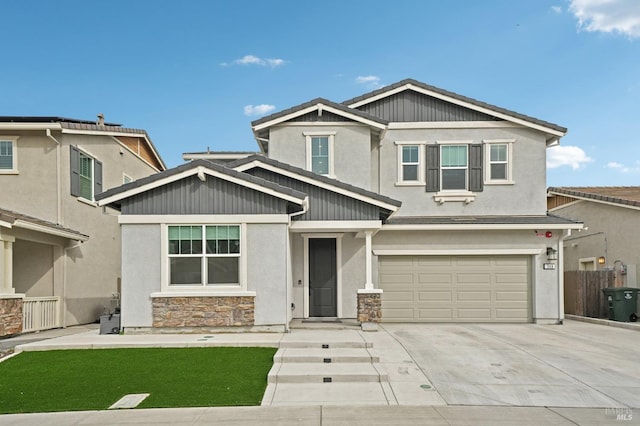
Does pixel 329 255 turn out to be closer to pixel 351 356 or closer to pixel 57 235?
pixel 351 356

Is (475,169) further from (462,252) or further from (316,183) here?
(316,183)

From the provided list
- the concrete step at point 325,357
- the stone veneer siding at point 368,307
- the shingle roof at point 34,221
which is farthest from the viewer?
the stone veneer siding at point 368,307

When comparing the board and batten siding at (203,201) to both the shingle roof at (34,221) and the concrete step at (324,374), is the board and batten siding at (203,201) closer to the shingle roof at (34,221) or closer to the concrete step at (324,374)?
the shingle roof at (34,221)

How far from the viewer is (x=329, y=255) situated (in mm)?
14812

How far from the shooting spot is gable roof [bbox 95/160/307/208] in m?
11.9

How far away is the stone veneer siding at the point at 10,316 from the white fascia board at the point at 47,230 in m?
1.85

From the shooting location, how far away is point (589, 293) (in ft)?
54.2

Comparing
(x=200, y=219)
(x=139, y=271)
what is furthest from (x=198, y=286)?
(x=200, y=219)

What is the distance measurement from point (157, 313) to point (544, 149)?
12325 mm

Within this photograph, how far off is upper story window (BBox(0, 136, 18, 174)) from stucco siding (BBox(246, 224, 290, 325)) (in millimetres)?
8563

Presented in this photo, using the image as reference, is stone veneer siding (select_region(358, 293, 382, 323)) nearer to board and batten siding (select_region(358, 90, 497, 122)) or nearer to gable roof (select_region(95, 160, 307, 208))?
gable roof (select_region(95, 160, 307, 208))

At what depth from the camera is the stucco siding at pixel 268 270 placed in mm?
11992

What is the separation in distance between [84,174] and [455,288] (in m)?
12.3

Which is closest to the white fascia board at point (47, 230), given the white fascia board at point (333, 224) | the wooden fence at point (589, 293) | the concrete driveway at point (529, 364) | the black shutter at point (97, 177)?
the black shutter at point (97, 177)
